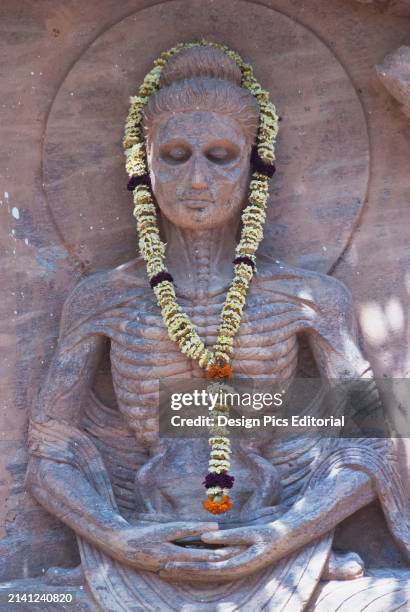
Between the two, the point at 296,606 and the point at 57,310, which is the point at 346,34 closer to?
the point at 57,310

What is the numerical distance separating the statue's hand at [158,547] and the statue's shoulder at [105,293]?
99cm

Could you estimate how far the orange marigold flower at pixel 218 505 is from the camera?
7.15 meters

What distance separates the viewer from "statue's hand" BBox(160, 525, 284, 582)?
23.0 ft

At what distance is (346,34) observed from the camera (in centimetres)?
807

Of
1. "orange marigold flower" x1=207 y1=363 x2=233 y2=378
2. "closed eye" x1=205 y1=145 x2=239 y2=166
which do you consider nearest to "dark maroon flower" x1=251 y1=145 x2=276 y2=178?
"closed eye" x1=205 y1=145 x2=239 y2=166

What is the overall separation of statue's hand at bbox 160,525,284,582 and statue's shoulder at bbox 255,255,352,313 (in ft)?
3.35

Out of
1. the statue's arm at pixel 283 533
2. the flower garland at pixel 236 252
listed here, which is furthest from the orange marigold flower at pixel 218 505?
the statue's arm at pixel 283 533

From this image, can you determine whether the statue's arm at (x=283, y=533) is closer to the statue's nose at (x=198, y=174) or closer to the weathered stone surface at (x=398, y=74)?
the statue's nose at (x=198, y=174)

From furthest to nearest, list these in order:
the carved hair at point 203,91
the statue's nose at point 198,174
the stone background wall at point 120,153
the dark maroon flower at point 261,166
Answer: the stone background wall at point 120,153 → the dark maroon flower at point 261,166 → the carved hair at point 203,91 → the statue's nose at point 198,174

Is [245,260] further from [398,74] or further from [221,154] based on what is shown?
[398,74]

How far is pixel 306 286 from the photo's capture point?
7.62m

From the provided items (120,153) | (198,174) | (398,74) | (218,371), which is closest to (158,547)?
(218,371)

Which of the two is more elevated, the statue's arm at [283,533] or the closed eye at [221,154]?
the closed eye at [221,154]

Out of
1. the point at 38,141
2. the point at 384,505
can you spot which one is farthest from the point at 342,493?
the point at 38,141
